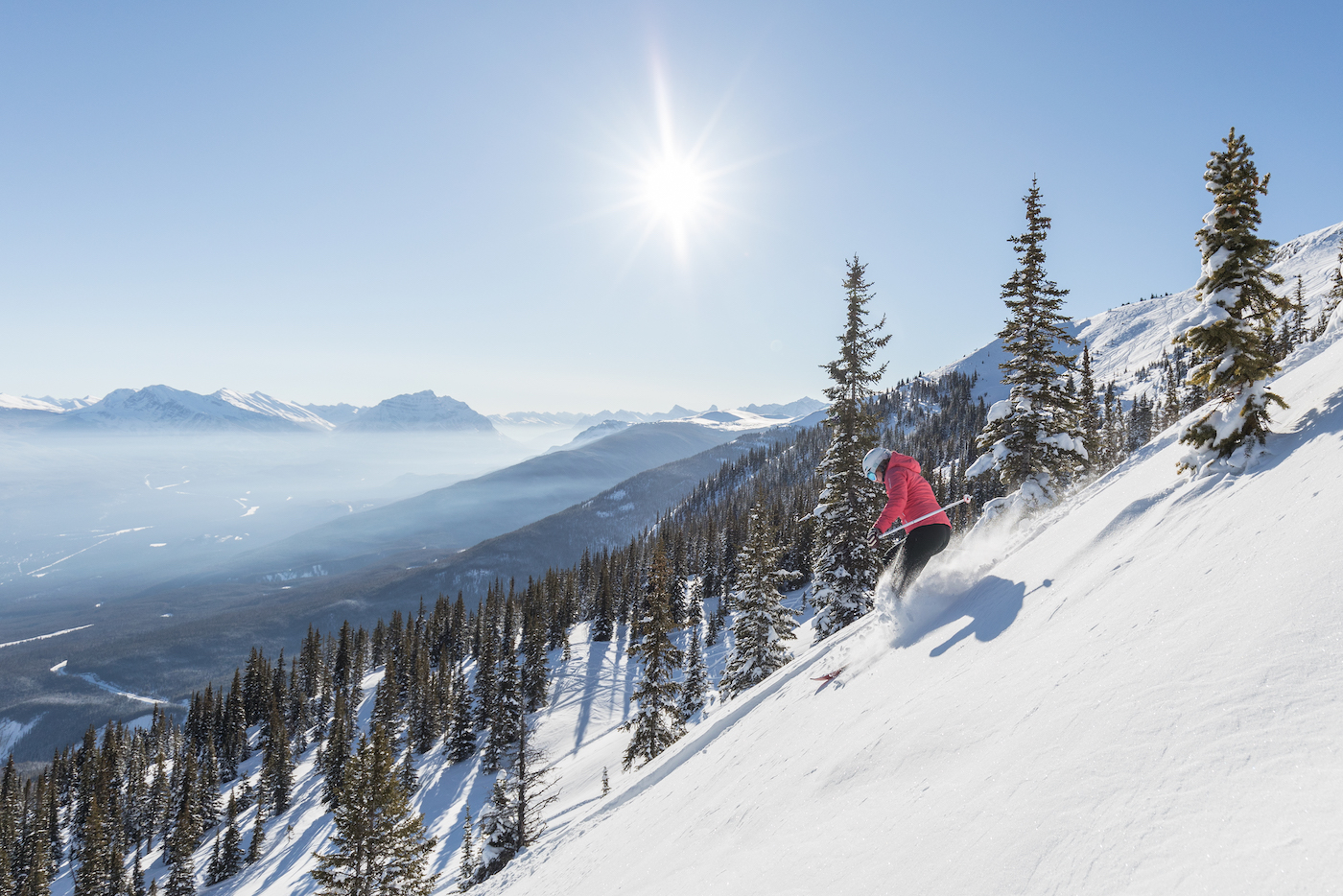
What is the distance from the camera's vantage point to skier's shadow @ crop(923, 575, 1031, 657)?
22.8 ft

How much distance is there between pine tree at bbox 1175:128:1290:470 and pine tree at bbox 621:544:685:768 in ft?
76.0

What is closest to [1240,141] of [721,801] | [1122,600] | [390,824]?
[1122,600]

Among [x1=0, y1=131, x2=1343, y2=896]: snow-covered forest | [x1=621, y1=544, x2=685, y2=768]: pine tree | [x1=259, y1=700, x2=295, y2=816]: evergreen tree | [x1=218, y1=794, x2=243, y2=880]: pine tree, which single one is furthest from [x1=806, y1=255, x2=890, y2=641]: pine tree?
[x1=259, y1=700, x2=295, y2=816]: evergreen tree

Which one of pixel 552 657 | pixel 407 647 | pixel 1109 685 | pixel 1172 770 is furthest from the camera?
pixel 407 647

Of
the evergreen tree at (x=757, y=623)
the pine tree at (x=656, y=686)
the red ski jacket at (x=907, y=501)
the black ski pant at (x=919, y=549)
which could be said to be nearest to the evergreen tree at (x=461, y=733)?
the pine tree at (x=656, y=686)

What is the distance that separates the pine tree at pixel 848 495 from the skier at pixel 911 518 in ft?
42.7

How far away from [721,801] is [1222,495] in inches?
278

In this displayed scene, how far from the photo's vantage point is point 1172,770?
3102 mm

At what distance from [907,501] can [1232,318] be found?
5687 millimetres

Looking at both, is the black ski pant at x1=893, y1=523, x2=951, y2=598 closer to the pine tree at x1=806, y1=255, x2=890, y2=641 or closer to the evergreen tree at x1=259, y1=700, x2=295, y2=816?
the pine tree at x1=806, y1=255, x2=890, y2=641

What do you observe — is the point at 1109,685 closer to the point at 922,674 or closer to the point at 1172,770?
the point at 1172,770

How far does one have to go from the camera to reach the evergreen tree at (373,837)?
76.9ft

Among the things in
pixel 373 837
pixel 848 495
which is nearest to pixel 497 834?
pixel 373 837

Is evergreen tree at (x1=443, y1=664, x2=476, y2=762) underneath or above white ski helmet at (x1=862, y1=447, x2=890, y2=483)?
underneath
